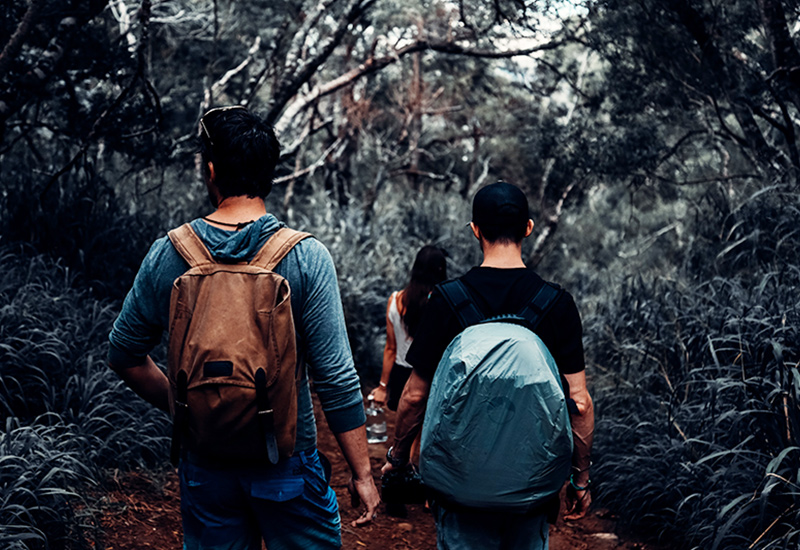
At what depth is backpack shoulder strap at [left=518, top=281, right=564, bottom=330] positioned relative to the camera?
236 centimetres

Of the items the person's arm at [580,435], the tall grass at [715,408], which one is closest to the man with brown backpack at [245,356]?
the person's arm at [580,435]

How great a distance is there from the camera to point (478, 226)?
2535mm

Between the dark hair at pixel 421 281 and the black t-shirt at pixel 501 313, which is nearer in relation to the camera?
the black t-shirt at pixel 501 313

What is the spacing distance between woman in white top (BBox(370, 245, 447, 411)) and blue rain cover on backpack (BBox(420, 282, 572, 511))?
2.81 m

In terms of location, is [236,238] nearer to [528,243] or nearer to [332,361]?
[332,361]

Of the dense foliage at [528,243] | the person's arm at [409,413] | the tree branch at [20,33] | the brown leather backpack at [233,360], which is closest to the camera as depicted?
the brown leather backpack at [233,360]

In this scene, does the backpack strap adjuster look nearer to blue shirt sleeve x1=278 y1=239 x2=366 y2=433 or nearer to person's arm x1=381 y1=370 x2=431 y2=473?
blue shirt sleeve x1=278 y1=239 x2=366 y2=433

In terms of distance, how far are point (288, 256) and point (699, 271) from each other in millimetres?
6837

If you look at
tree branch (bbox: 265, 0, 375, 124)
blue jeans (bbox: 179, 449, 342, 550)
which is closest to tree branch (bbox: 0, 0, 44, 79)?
tree branch (bbox: 265, 0, 375, 124)

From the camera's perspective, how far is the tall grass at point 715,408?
3.67 metres

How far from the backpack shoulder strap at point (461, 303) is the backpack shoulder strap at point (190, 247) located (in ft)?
2.66

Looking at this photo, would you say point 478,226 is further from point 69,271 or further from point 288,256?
point 69,271

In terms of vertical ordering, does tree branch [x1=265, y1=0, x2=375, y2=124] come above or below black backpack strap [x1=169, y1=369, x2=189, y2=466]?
above

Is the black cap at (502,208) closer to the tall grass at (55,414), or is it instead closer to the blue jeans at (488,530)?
the blue jeans at (488,530)
